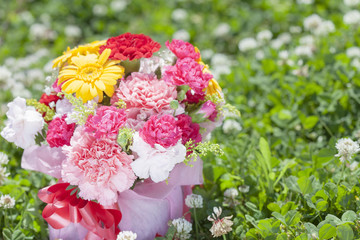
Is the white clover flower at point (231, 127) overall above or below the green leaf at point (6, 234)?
above

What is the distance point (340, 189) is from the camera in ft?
5.94

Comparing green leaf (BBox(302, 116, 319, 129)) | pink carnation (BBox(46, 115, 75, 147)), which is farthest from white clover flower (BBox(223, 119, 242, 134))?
pink carnation (BBox(46, 115, 75, 147))

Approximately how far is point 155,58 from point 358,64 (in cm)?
150

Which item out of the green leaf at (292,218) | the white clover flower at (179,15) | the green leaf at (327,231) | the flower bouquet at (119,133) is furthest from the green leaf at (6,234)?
the white clover flower at (179,15)

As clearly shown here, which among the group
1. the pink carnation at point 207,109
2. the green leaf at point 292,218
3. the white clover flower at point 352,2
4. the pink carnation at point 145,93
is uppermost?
the pink carnation at point 145,93

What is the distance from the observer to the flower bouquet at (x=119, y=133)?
1.53 m

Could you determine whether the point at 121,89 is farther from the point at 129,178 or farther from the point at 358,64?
the point at 358,64

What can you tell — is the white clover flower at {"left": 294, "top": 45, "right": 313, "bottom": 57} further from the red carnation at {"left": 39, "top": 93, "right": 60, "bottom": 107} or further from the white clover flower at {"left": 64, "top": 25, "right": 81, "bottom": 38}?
the white clover flower at {"left": 64, "top": 25, "right": 81, "bottom": 38}

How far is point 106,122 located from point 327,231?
0.86 m

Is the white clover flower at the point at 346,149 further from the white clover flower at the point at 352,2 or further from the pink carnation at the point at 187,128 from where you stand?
the white clover flower at the point at 352,2

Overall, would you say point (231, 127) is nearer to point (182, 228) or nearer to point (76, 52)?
point (182, 228)

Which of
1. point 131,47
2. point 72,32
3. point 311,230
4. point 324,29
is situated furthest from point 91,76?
point 72,32

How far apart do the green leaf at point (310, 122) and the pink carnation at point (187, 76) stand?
1052mm

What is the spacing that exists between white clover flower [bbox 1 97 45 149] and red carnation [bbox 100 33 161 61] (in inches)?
14.4
